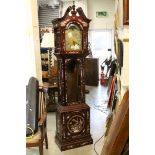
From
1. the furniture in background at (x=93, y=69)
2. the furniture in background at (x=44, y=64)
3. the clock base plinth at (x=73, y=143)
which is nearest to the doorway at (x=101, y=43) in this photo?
the furniture in background at (x=93, y=69)

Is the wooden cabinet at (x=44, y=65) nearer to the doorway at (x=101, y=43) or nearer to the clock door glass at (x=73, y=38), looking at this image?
the clock door glass at (x=73, y=38)

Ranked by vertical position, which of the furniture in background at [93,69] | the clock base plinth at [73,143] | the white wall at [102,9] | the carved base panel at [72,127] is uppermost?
the white wall at [102,9]

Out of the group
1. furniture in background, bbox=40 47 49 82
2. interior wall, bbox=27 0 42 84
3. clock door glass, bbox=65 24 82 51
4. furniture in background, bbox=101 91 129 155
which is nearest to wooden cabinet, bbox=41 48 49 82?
furniture in background, bbox=40 47 49 82

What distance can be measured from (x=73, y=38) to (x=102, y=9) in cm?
502

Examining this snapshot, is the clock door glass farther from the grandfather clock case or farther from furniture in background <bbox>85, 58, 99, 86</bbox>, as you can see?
furniture in background <bbox>85, 58, 99, 86</bbox>

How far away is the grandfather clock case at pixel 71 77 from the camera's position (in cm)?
313

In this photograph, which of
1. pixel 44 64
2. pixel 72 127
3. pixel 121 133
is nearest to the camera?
pixel 121 133

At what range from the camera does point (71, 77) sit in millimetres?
3453

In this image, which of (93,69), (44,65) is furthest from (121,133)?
(93,69)

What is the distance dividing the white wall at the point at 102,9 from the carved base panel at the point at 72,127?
5113mm

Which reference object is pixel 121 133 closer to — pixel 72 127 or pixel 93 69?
pixel 72 127
